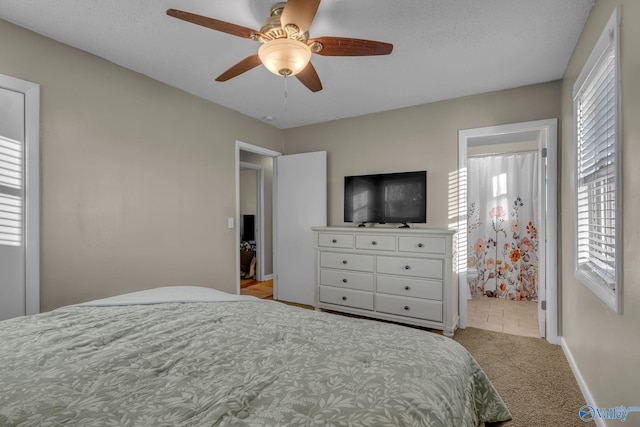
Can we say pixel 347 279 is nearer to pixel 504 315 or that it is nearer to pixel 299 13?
pixel 504 315

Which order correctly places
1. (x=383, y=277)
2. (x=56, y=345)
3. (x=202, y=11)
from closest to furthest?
(x=56, y=345), (x=202, y=11), (x=383, y=277)

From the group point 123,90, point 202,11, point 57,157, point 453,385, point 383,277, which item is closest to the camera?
point 453,385

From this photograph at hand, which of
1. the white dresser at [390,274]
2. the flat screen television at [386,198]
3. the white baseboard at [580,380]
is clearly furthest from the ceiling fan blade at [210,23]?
the white baseboard at [580,380]

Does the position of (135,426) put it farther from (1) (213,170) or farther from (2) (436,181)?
(2) (436,181)

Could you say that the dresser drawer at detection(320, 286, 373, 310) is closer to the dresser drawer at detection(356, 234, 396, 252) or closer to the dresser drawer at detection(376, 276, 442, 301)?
the dresser drawer at detection(376, 276, 442, 301)

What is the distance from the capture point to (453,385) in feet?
3.35

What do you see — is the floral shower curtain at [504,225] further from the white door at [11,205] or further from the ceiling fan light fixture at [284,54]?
the white door at [11,205]

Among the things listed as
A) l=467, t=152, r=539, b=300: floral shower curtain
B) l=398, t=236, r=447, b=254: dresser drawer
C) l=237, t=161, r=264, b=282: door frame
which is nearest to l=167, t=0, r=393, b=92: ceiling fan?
l=398, t=236, r=447, b=254: dresser drawer

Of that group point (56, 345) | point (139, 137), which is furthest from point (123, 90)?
point (56, 345)

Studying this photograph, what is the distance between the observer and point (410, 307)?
10.2ft

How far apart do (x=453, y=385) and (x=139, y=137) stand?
2.90 m

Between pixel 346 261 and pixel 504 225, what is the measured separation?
250 cm

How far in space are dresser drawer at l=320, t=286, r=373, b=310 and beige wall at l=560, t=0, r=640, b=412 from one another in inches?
66.9

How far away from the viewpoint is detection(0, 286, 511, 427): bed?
788 mm
